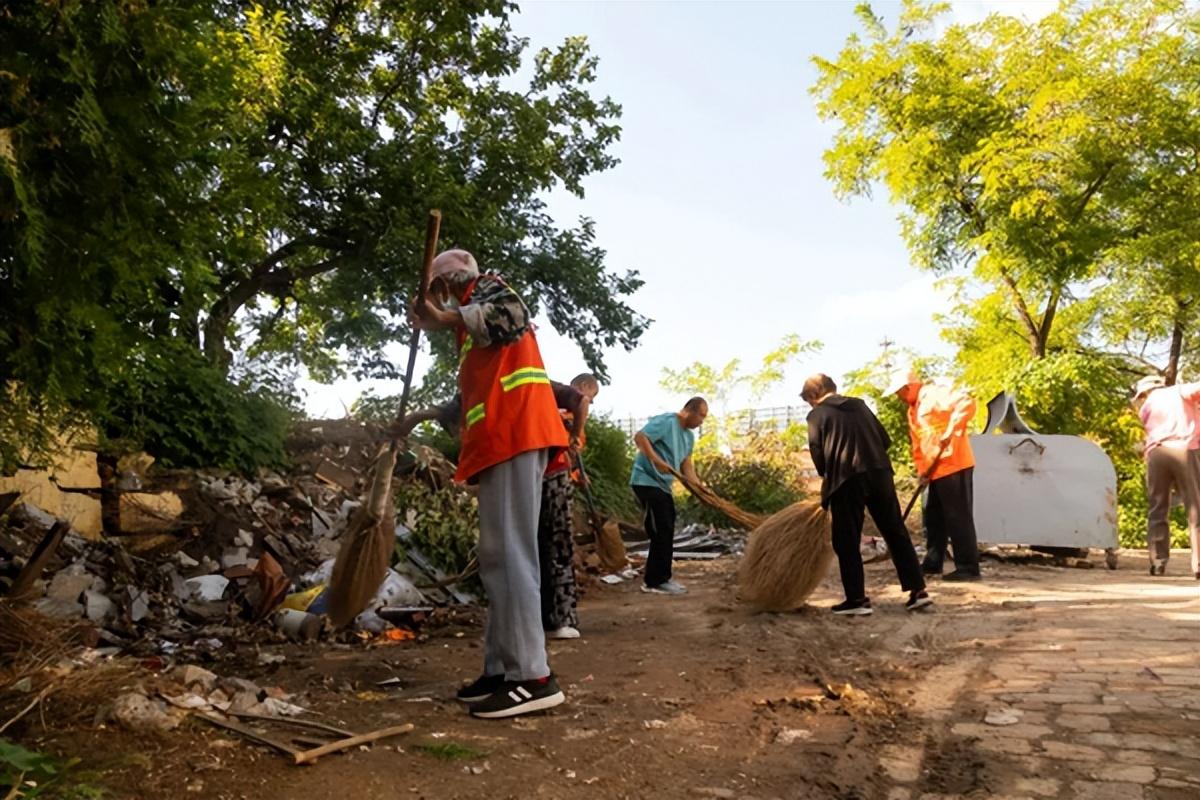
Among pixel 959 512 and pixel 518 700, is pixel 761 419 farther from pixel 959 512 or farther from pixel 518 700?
pixel 518 700

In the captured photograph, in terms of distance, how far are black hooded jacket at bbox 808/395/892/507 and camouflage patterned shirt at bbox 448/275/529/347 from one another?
323 cm

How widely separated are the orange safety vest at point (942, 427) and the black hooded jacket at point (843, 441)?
1.58 m

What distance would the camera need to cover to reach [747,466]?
15.7 metres

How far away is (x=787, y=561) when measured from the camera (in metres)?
6.85

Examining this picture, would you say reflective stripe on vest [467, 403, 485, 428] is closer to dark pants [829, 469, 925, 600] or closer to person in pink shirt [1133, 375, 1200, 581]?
dark pants [829, 469, 925, 600]

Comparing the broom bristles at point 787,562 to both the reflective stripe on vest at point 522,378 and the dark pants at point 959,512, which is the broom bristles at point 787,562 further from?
the reflective stripe on vest at point 522,378

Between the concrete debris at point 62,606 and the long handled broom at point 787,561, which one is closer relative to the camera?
the concrete debris at point 62,606

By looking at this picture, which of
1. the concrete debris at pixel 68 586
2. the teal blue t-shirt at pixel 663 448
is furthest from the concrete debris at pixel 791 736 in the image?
the concrete debris at pixel 68 586

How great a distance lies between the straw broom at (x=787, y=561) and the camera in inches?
269

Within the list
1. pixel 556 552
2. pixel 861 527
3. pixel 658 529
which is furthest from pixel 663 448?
pixel 556 552

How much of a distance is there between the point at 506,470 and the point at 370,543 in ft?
3.74

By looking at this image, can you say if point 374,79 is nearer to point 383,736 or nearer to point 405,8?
point 405,8

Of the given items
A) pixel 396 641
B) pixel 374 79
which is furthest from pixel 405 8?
pixel 396 641

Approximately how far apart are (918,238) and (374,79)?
11663 millimetres
